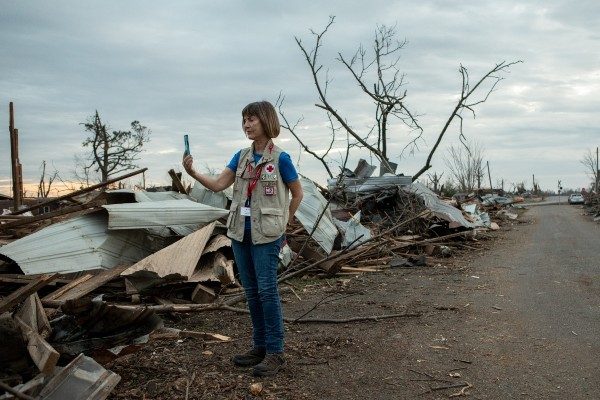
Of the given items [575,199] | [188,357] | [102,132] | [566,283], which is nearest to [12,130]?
[188,357]

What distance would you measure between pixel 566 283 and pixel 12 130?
13012 millimetres

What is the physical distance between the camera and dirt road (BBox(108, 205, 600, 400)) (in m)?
3.66

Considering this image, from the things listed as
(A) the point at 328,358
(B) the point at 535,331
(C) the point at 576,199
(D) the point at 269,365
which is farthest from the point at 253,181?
(C) the point at 576,199

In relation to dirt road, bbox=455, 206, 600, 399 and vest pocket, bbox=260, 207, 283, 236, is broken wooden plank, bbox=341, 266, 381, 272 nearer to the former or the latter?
dirt road, bbox=455, 206, 600, 399

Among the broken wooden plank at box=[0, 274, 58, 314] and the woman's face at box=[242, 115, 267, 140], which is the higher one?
the woman's face at box=[242, 115, 267, 140]

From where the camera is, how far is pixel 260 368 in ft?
12.2

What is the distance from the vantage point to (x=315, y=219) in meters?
9.91

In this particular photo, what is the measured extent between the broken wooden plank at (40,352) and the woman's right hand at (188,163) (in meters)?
1.36

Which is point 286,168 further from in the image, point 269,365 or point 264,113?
point 269,365

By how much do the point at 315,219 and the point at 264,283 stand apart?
6.23 metres

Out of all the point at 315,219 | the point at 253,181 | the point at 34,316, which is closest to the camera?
the point at 253,181

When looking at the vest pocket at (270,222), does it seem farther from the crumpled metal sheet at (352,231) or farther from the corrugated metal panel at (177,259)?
the crumpled metal sheet at (352,231)

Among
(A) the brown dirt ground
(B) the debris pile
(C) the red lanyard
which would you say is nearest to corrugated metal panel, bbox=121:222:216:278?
(B) the debris pile

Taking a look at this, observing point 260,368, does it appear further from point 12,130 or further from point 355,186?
point 12,130
